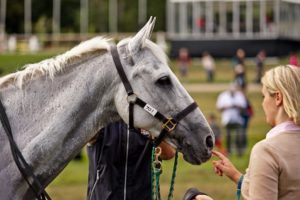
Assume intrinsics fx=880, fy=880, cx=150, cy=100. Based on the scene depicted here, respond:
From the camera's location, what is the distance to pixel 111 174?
609 centimetres

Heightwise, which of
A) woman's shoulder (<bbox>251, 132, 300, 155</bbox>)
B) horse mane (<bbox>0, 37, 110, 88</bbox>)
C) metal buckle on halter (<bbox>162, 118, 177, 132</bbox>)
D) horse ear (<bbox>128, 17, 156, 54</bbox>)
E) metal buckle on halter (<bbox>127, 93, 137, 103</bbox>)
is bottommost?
metal buckle on halter (<bbox>162, 118, 177, 132</bbox>)

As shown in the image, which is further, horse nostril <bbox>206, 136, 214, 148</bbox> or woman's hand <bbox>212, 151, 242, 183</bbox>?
horse nostril <bbox>206, 136, 214, 148</bbox>

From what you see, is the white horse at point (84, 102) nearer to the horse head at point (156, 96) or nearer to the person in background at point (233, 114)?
the horse head at point (156, 96)

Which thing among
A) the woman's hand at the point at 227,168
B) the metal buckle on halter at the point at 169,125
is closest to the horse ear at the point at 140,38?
the metal buckle on halter at the point at 169,125

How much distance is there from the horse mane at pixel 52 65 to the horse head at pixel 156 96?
0.59ft

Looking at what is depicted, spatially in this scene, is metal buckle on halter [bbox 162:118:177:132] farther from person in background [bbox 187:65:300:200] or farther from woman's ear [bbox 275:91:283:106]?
woman's ear [bbox 275:91:283:106]

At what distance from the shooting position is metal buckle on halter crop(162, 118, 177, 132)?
5461 mm

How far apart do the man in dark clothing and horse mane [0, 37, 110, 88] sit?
2.43 ft

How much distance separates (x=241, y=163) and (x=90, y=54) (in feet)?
44.4

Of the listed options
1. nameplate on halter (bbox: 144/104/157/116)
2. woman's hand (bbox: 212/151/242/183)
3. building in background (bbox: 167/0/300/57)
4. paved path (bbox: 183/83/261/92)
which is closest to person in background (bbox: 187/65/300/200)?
woman's hand (bbox: 212/151/242/183)

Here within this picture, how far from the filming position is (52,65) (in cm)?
553

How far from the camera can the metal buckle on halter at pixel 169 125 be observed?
17.9ft

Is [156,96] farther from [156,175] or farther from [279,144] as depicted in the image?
[279,144]

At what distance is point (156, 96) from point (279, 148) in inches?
45.9
